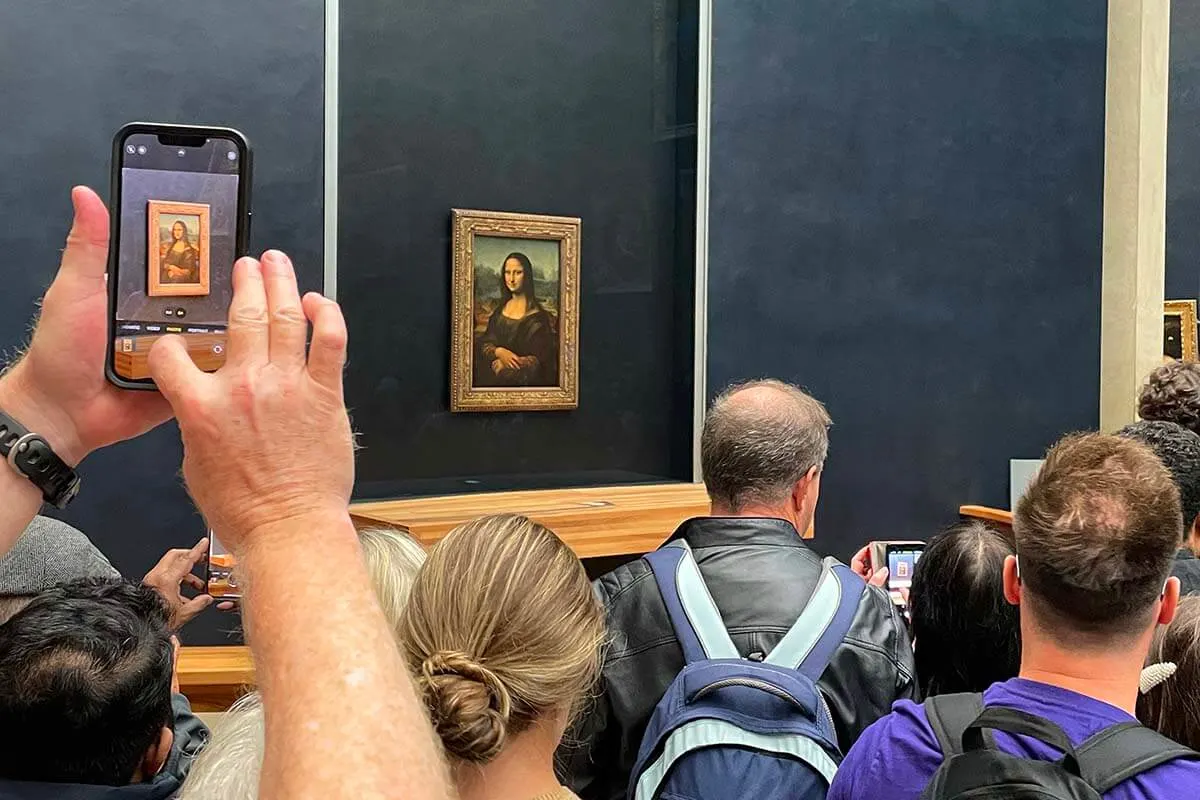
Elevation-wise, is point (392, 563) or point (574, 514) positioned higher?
point (392, 563)

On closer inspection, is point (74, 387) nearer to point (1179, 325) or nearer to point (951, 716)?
point (951, 716)

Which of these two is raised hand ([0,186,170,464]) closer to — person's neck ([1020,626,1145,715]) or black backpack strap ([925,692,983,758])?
black backpack strap ([925,692,983,758])

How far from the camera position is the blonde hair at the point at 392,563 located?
2276 mm

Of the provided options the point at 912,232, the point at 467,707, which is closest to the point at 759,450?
the point at 467,707

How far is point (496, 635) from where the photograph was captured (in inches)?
76.7

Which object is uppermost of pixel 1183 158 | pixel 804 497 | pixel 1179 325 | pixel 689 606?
pixel 1183 158

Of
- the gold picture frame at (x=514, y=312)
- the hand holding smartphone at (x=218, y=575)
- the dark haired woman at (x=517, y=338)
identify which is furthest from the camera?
the dark haired woman at (x=517, y=338)

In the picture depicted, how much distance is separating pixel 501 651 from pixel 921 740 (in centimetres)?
74

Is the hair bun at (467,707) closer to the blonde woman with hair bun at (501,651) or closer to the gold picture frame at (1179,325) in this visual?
the blonde woman with hair bun at (501,651)

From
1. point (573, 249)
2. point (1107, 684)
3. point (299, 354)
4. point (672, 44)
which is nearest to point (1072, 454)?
point (1107, 684)

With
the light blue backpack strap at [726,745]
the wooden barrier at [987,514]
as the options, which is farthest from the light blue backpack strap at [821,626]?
the wooden barrier at [987,514]

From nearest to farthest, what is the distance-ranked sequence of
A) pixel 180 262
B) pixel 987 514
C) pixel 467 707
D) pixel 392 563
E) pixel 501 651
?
pixel 180 262, pixel 467 707, pixel 501 651, pixel 392 563, pixel 987 514

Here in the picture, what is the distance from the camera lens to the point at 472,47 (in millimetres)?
6176

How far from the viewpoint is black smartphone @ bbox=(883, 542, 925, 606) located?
14.3 ft
